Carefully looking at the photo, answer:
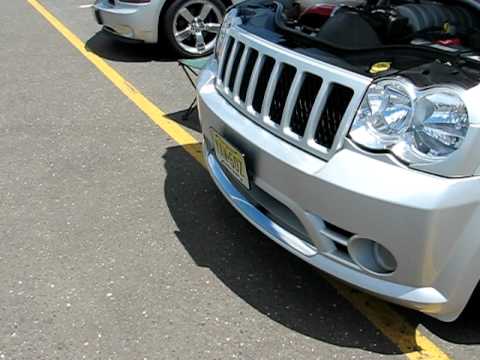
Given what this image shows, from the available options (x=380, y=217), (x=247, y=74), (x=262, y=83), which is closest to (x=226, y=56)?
(x=247, y=74)

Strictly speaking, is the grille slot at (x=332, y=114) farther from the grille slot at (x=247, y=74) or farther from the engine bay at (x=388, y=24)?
the grille slot at (x=247, y=74)

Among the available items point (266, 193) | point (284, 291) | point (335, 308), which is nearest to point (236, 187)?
point (266, 193)

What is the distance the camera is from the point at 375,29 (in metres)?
2.87

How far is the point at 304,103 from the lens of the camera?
2.41 metres

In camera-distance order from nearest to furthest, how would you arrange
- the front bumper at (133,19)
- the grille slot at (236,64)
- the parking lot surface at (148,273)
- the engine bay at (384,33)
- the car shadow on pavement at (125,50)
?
the engine bay at (384,33)
the parking lot surface at (148,273)
the grille slot at (236,64)
the front bumper at (133,19)
the car shadow on pavement at (125,50)

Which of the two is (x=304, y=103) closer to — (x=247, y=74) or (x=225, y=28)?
(x=247, y=74)

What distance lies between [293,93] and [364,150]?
1.40 feet

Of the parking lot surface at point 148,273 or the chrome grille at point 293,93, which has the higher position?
the chrome grille at point 293,93

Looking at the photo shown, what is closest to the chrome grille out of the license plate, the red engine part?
the license plate

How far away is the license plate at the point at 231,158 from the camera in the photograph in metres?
2.64

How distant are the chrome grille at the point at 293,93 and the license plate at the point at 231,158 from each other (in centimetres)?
17

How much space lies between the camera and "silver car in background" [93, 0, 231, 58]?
19.7 ft

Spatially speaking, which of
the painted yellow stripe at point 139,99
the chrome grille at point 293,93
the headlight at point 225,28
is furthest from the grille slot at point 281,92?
the painted yellow stripe at point 139,99

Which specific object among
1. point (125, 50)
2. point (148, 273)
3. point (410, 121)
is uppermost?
point (410, 121)
